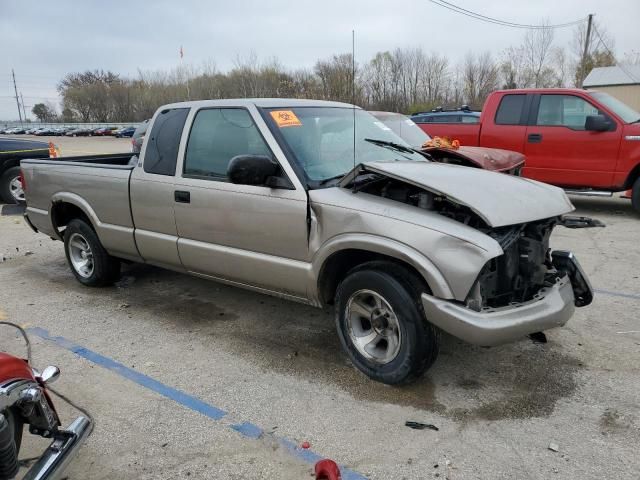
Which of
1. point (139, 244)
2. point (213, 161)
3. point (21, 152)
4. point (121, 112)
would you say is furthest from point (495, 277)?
point (121, 112)

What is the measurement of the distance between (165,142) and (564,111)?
23.0 feet

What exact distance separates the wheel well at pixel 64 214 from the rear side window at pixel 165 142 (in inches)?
55.1

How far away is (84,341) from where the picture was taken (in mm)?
4395

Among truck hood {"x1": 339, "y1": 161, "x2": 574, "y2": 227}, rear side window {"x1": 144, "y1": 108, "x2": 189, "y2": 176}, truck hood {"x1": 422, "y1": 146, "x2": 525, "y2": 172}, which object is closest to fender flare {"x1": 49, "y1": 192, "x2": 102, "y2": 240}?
rear side window {"x1": 144, "y1": 108, "x2": 189, "y2": 176}

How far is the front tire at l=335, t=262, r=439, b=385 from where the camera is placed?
3.24m

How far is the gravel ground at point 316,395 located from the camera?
279 centimetres

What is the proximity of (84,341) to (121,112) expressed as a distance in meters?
81.1

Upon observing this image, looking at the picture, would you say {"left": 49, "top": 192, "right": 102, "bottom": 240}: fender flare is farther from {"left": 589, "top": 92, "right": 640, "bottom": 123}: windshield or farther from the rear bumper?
{"left": 589, "top": 92, "right": 640, "bottom": 123}: windshield

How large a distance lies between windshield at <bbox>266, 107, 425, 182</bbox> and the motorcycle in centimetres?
216

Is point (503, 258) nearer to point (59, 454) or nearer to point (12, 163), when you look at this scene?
point (59, 454)

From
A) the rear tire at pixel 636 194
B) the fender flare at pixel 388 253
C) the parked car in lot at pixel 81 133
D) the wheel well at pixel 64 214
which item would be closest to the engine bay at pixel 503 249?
the fender flare at pixel 388 253

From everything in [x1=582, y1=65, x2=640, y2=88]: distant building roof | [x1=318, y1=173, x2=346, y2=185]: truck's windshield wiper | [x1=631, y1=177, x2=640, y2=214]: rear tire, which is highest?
[x1=582, y1=65, x2=640, y2=88]: distant building roof

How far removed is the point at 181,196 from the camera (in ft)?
14.5

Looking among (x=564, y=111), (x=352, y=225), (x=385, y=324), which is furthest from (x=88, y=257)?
(x=564, y=111)
